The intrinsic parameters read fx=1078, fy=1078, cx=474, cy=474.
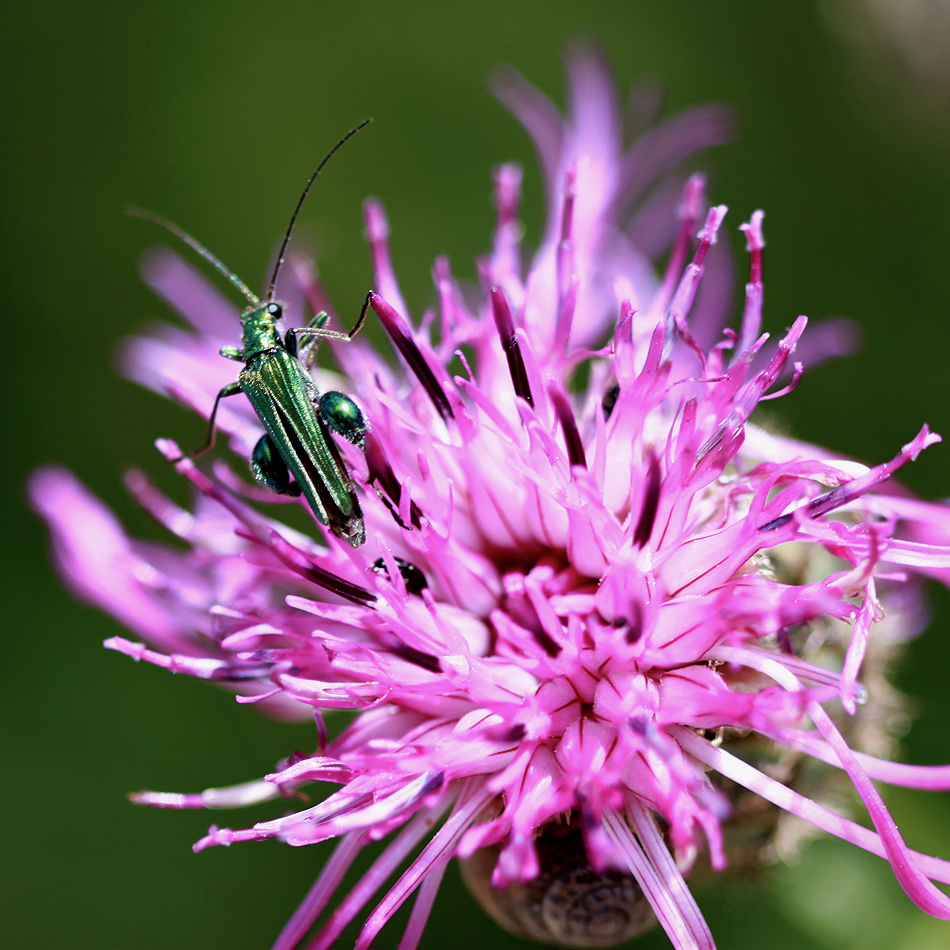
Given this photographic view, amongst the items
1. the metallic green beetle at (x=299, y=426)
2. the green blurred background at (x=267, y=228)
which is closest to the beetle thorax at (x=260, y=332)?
the metallic green beetle at (x=299, y=426)

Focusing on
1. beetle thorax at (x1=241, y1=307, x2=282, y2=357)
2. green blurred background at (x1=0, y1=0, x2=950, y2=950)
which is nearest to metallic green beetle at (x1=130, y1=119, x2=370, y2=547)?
beetle thorax at (x1=241, y1=307, x2=282, y2=357)

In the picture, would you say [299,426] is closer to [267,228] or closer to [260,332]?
[260,332]

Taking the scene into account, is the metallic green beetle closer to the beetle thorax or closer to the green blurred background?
the beetle thorax

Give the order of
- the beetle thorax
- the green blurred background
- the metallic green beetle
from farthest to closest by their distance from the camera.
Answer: the green blurred background → the beetle thorax → the metallic green beetle

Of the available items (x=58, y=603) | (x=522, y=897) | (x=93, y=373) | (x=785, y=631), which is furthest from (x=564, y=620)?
(x=93, y=373)

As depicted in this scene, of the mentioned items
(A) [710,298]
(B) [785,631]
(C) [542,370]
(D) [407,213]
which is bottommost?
(B) [785,631]

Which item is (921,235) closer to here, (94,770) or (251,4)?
(251,4)
